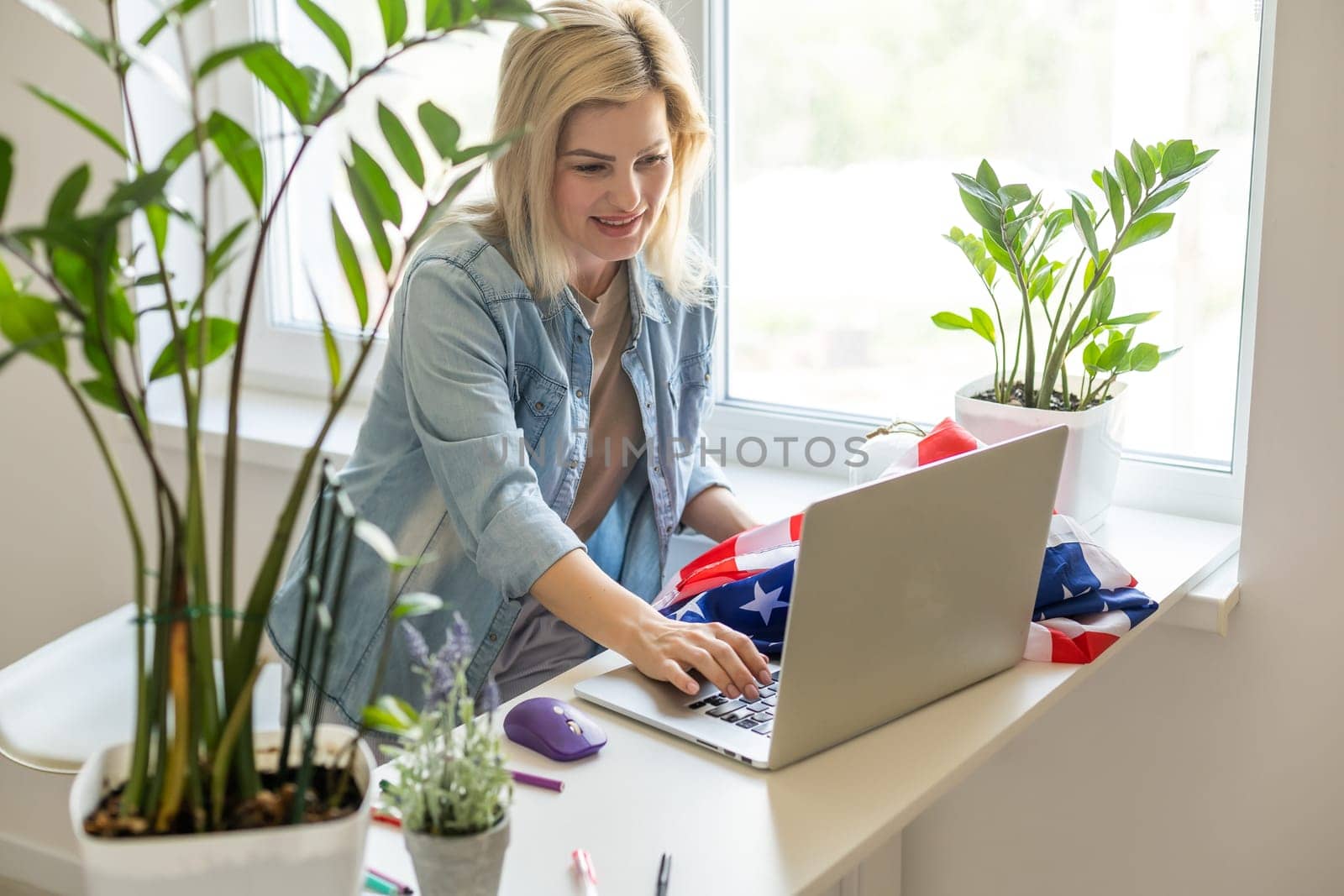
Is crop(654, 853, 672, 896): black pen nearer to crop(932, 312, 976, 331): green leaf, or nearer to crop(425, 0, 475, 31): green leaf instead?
crop(425, 0, 475, 31): green leaf

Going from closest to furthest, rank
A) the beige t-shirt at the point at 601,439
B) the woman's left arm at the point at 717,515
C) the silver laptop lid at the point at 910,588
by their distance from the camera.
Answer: the silver laptop lid at the point at 910,588
the beige t-shirt at the point at 601,439
the woman's left arm at the point at 717,515

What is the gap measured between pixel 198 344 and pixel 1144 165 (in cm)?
106

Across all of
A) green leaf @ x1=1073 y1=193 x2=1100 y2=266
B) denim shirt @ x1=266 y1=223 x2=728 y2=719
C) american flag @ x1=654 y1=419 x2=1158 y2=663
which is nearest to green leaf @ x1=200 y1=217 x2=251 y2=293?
denim shirt @ x1=266 y1=223 x2=728 y2=719

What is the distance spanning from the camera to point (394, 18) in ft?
2.54

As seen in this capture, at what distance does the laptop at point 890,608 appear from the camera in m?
1.04

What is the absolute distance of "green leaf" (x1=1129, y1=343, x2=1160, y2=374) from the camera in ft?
4.89

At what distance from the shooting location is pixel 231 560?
76 centimetres

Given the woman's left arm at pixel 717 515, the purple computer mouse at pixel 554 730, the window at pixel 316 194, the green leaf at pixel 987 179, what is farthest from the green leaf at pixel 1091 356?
the window at pixel 316 194

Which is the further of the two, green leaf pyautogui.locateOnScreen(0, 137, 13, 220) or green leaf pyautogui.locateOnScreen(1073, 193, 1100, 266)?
green leaf pyautogui.locateOnScreen(1073, 193, 1100, 266)

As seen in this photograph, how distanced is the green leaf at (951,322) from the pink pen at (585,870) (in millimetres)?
869

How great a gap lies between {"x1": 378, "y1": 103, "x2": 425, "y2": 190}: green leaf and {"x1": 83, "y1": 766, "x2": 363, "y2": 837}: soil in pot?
365 mm

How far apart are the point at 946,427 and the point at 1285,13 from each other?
568 mm

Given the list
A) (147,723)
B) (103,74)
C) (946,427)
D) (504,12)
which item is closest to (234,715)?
(147,723)

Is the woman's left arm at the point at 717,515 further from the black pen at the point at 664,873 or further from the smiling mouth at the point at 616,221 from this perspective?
the black pen at the point at 664,873
